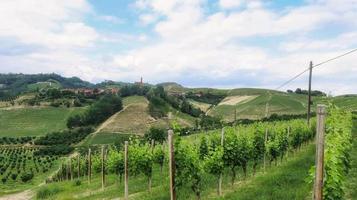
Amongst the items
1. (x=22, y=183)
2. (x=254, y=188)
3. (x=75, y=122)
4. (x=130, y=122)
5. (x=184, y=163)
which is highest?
(x=184, y=163)

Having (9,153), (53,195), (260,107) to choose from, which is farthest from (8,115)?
(53,195)

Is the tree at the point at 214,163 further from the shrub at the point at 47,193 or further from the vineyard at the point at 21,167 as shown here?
the vineyard at the point at 21,167

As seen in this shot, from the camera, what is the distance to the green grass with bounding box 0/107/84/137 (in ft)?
419

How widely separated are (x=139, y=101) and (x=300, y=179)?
410ft

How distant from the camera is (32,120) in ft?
454

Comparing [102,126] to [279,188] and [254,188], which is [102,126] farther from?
[279,188]

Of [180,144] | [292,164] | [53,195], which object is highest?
[180,144]

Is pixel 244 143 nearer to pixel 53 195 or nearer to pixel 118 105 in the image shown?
pixel 53 195

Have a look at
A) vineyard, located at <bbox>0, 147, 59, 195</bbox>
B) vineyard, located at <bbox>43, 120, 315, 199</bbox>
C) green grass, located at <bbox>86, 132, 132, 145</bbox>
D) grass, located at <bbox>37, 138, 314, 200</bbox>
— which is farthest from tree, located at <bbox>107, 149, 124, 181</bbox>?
green grass, located at <bbox>86, 132, 132, 145</bbox>

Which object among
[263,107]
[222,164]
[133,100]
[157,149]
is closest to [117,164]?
[157,149]

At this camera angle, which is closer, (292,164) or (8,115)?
(292,164)

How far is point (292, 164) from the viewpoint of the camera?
23.0 m

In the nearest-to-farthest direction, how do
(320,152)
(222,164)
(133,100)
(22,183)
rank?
(320,152) < (222,164) < (22,183) < (133,100)

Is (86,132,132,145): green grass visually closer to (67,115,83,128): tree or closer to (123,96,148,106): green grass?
(67,115,83,128): tree
